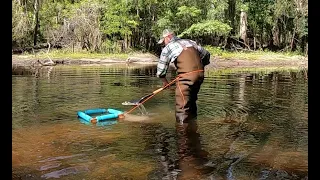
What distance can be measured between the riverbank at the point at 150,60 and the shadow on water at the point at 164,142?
63.3ft

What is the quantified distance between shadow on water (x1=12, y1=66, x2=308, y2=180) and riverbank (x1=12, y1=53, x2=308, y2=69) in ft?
63.3

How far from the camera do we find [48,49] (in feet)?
117

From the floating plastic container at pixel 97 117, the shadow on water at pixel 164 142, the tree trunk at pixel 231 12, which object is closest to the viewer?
the shadow on water at pixel 164 142

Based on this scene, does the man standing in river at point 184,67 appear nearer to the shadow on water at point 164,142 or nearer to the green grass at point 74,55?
the shadow on water at point 164,142

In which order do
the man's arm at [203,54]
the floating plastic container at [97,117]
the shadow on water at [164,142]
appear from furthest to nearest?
1. the man's arm at [203,54]
2. the floating plastic container at [97,117]
3. the shadow on water at [164,142]

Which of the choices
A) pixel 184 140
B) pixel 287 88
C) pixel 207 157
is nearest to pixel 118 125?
pixel 184 140

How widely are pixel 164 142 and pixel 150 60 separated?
2892 cm

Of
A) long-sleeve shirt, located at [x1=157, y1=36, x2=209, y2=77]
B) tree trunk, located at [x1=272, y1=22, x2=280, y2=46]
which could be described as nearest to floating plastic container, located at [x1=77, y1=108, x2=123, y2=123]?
long-sleeve shirt, located at [x1=157, y1=36, x2=209, y2=77]

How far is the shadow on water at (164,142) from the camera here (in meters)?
4.74

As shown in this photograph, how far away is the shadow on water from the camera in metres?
4.74

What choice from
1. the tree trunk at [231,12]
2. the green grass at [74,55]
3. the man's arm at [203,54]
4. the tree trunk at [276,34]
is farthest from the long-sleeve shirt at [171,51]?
the tree trunk at [276,34]

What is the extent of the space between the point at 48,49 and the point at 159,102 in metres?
27.3

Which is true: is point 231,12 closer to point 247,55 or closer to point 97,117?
point 247,55
